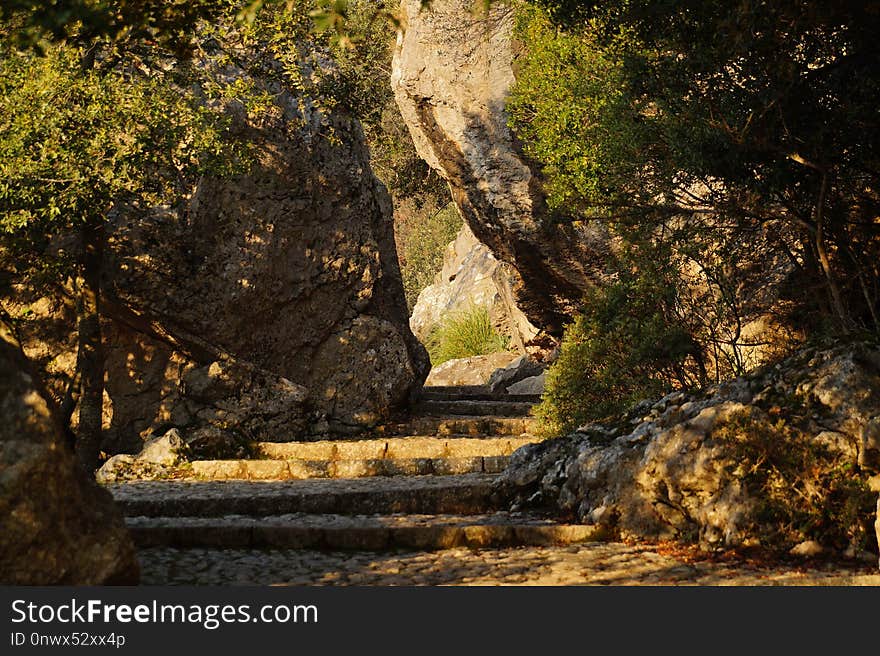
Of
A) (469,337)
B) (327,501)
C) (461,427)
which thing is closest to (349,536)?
(327,501)

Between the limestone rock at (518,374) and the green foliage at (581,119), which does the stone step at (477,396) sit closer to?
the limestone rock at (518,374)

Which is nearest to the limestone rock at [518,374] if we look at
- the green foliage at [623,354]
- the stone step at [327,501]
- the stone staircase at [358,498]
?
the stone staircase at [358,498]

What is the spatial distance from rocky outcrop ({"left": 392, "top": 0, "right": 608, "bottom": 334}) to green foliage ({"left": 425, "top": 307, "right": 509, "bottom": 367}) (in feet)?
30.5

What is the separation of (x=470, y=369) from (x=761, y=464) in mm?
20179

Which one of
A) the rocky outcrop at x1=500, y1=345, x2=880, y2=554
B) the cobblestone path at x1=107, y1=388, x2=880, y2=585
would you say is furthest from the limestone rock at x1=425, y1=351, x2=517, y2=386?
the rocky outcrop at x1=500, y1=345, x2=880, y2=554

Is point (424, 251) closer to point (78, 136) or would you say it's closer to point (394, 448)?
point (394, 448)

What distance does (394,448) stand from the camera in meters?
14.3

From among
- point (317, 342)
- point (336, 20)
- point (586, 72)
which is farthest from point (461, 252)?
point (336, 20)

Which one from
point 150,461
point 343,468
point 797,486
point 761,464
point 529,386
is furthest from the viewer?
point 529,386

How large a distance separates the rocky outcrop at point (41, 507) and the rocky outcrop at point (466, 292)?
19.5m

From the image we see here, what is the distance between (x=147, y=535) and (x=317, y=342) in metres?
8.93

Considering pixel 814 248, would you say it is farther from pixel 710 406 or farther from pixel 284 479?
pixel 284 479

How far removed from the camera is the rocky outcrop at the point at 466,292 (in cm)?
2905

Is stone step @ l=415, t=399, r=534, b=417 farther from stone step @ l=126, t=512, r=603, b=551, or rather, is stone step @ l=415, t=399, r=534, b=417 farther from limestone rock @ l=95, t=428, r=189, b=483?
stone step @ l=126, t=512, r=603, b=551
